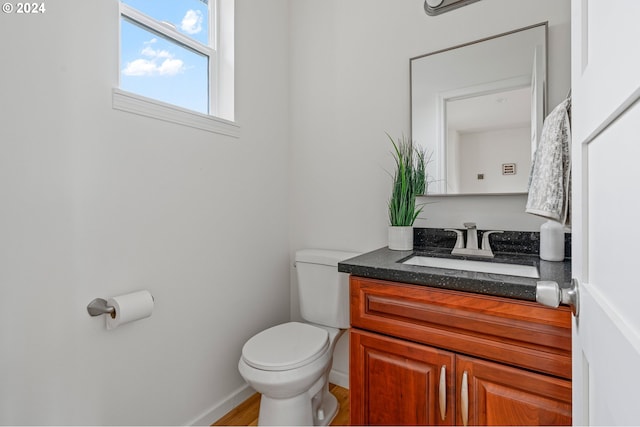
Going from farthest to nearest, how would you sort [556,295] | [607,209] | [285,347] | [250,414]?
[250,414] → [285,347] → [556,295] → [607,209]

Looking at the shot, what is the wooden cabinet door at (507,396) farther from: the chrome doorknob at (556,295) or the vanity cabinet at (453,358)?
the chrome doorknob at (556,295)

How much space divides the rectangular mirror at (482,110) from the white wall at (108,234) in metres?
0.95

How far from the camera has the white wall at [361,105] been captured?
1.45 m

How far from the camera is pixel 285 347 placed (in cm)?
143

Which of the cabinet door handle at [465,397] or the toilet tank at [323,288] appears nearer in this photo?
the cabinet door handle at [465,397]

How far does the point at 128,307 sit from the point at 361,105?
4.81ft

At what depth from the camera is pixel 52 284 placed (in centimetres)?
105

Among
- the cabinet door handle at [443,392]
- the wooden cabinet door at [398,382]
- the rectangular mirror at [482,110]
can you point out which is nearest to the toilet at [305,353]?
the wooden cabinet door at [398,382]

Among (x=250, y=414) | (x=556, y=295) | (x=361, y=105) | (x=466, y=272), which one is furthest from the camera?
(x=361, y=105)

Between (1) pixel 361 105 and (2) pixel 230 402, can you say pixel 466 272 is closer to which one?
(1) pixel 361 105

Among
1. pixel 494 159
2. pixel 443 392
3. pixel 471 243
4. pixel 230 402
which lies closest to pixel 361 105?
pixel 494 159

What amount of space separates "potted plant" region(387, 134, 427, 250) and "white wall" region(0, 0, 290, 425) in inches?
30.8

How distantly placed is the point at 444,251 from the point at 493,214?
0.28 metres

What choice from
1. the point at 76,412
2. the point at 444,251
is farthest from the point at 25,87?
the point at 444,251
